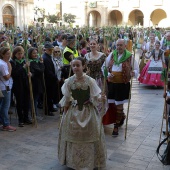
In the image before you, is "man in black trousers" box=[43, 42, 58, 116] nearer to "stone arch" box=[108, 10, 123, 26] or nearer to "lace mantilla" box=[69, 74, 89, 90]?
"lace mantilla" box=[69, 74, 89, 90]

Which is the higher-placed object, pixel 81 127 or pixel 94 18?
pixel 94 18

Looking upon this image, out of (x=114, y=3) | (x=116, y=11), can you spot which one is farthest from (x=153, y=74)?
(x=116, y=11)

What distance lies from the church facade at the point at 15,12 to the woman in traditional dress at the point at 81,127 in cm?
3242

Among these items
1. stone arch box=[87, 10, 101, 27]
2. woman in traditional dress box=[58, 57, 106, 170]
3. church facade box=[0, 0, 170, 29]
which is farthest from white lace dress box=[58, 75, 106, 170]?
stone arch box=[87, 10, 101, 27]

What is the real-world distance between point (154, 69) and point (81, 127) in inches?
259

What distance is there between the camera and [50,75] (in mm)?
6863

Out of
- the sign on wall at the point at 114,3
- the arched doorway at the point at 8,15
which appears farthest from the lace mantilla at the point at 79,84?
the sign on wall at the point at 114,3

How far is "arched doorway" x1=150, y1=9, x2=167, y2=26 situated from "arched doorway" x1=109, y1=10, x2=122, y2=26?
5.81 meters

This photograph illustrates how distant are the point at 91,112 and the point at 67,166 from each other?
2.72 feet

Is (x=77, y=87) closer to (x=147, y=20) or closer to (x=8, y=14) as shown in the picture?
(x=8, y=14)

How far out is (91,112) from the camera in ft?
13.1

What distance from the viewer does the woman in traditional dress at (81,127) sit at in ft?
12.7

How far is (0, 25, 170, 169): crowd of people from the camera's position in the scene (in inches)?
155

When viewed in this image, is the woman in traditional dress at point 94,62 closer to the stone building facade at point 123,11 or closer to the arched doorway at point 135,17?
the stone building facade at point 123,11
